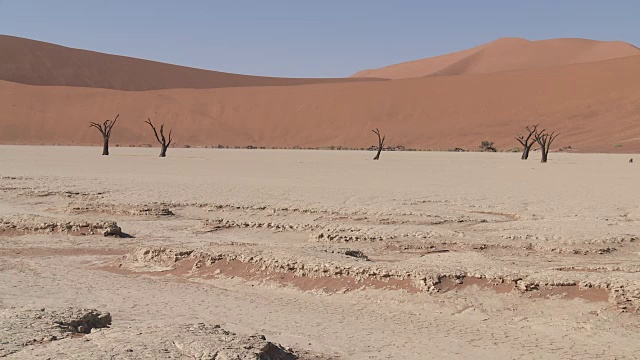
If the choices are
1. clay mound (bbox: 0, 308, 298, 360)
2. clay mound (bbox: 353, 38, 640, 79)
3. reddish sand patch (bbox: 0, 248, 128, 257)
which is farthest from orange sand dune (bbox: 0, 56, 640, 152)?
clay mound (bbox: 0, 308, 298, 360)

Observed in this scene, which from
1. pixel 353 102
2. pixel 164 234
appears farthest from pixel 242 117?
pixel 164 234

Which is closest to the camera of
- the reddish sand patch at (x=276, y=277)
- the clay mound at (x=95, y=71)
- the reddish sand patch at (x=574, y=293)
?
the reddish sand patch at (x=574, y=293)

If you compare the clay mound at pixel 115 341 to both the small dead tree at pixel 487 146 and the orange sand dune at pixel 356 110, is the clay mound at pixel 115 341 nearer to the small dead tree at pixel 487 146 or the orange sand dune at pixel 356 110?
the small dead tree at pixel 487 146

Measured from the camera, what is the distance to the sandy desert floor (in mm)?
5586

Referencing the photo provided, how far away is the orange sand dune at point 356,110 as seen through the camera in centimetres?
7262

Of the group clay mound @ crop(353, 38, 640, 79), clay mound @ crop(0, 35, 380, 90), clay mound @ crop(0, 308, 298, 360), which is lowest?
clay mound @ crop(0, 308, 298, 360)

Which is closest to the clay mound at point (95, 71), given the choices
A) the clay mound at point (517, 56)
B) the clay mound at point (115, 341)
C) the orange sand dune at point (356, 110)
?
the orange sand dune at point (356, 110)

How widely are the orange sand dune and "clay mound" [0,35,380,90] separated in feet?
76.1

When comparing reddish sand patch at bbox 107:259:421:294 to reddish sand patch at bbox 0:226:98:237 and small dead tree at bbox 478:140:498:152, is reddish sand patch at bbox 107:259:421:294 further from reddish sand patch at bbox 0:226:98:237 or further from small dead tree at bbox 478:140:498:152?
small dead tree at bbox 478:140:498:152

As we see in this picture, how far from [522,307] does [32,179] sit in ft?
54.6

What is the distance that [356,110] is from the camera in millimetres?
86000

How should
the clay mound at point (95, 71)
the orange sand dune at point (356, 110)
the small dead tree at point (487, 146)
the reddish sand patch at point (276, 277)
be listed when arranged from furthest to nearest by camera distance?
the clay mound at point (95, 71) < the orange sand dune at point (356, 110) < the small dead tree at point (487, 146) < the reddish sand patch at point (276, 277)

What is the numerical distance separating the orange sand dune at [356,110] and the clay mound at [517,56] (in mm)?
46631

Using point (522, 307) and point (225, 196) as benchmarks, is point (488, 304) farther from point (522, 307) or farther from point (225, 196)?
point (225, 196)
